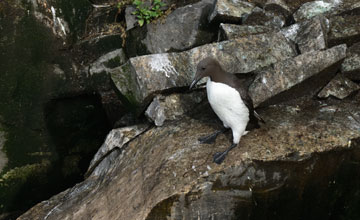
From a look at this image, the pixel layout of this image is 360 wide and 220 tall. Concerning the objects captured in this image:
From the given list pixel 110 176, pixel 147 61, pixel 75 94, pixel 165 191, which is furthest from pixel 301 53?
pixel 75 94

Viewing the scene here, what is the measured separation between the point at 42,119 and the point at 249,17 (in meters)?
3.83

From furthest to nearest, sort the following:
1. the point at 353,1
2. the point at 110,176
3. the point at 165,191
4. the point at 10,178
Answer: the point at 10,178 → the point at 353,1 → the point at 110,176 → the point at 165,191

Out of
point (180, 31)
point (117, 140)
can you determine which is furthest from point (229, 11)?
point (117, 140)

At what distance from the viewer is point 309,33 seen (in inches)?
195

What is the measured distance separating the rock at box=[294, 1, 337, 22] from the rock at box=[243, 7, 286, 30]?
0.85ft

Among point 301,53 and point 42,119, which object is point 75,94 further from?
point 301,53

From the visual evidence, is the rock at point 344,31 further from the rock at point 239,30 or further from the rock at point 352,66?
the rock at point 239,30

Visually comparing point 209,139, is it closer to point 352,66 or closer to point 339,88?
point 339,88

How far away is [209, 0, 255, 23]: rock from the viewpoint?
222 inches

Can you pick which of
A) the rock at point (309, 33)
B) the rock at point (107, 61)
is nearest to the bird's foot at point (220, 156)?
the rock at point (309, 33)

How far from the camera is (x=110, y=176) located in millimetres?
4750

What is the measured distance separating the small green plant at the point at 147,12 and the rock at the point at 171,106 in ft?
5.72

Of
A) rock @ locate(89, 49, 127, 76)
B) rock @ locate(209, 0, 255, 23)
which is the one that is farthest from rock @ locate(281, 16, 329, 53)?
rock @ locate(89, 49, 127, 76)

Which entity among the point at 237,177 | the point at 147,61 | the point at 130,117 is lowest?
the point at 237,177
